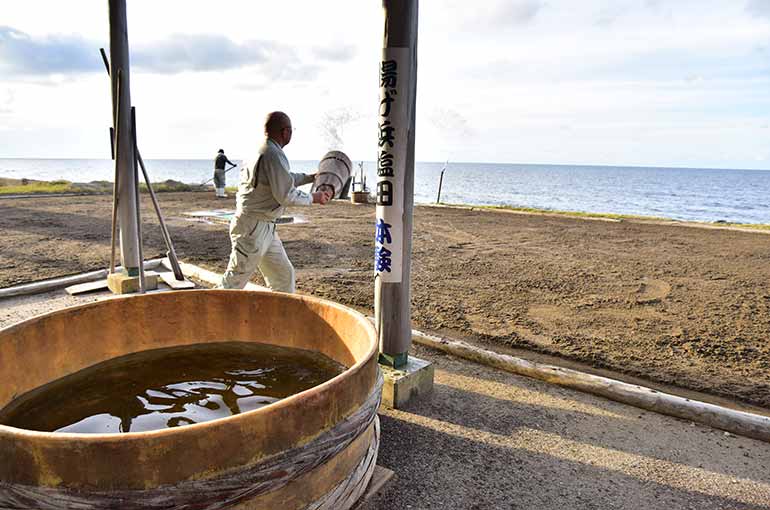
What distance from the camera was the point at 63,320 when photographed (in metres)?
2.71

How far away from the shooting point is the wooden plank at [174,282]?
6093mm

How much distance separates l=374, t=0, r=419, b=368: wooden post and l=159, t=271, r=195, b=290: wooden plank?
3510 millimetres

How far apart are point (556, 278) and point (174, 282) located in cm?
497

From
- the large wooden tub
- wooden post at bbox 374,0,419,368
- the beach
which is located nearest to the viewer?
the large wooden tub

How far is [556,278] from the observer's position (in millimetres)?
7016

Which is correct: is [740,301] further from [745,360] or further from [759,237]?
[759,237]

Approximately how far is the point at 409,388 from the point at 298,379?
2.94 ft

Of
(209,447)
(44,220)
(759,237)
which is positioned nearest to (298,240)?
(44,220)

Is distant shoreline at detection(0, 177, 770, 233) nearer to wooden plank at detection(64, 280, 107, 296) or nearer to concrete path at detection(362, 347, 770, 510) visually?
concrete path at detection(362, 347, 770, 510)

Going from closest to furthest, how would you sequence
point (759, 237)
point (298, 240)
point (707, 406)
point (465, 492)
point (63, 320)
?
point (465, 492) → point (63, 320) → point (707, 406) → point (298, 240) → point (759, 237)

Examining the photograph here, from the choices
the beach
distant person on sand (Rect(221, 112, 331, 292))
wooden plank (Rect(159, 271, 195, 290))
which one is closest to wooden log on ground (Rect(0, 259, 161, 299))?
the beach

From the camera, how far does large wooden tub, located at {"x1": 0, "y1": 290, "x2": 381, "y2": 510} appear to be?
1.52 meters

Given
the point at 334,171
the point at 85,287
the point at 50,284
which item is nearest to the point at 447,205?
the point at 85,287

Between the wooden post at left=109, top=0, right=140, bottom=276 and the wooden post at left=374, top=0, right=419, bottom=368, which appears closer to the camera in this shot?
the wooden post at left=374, top=0, right=419, bottom=368
